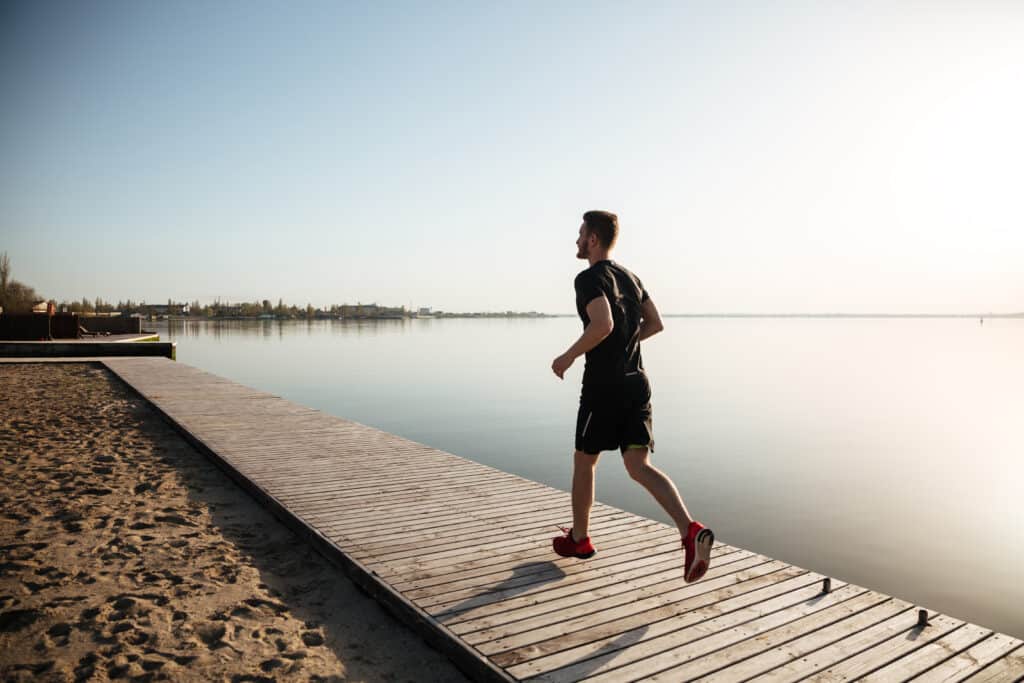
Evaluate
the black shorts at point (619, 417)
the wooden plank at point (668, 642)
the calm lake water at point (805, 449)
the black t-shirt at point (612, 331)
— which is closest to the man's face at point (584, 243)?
the black t-shirt at point (612, 331)

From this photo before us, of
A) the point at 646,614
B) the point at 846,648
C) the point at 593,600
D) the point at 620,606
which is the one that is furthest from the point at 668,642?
the point at 846,648

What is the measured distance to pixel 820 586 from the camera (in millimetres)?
3572

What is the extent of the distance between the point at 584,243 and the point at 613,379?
785 mm

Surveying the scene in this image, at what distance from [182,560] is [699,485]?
7.69 meters

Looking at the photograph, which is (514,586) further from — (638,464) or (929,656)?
→ (929,656)

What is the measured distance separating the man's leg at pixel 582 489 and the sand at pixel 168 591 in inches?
44.0

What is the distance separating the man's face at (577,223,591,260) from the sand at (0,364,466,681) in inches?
86.5

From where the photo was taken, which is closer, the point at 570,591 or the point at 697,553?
the point at 697,553

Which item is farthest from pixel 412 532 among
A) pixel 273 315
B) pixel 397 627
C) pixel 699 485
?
pixel 273 315

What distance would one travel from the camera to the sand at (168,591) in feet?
9.77

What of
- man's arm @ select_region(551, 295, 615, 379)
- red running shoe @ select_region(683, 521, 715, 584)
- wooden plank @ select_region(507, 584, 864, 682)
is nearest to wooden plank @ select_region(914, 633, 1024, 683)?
wooden plank @ select_region(507, 584, 864, 682)

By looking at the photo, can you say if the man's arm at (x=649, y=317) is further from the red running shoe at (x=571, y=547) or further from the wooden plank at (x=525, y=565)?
the wooden plank at (x=525, y=565)

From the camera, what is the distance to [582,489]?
11.9 feet

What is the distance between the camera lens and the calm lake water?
7.16m
